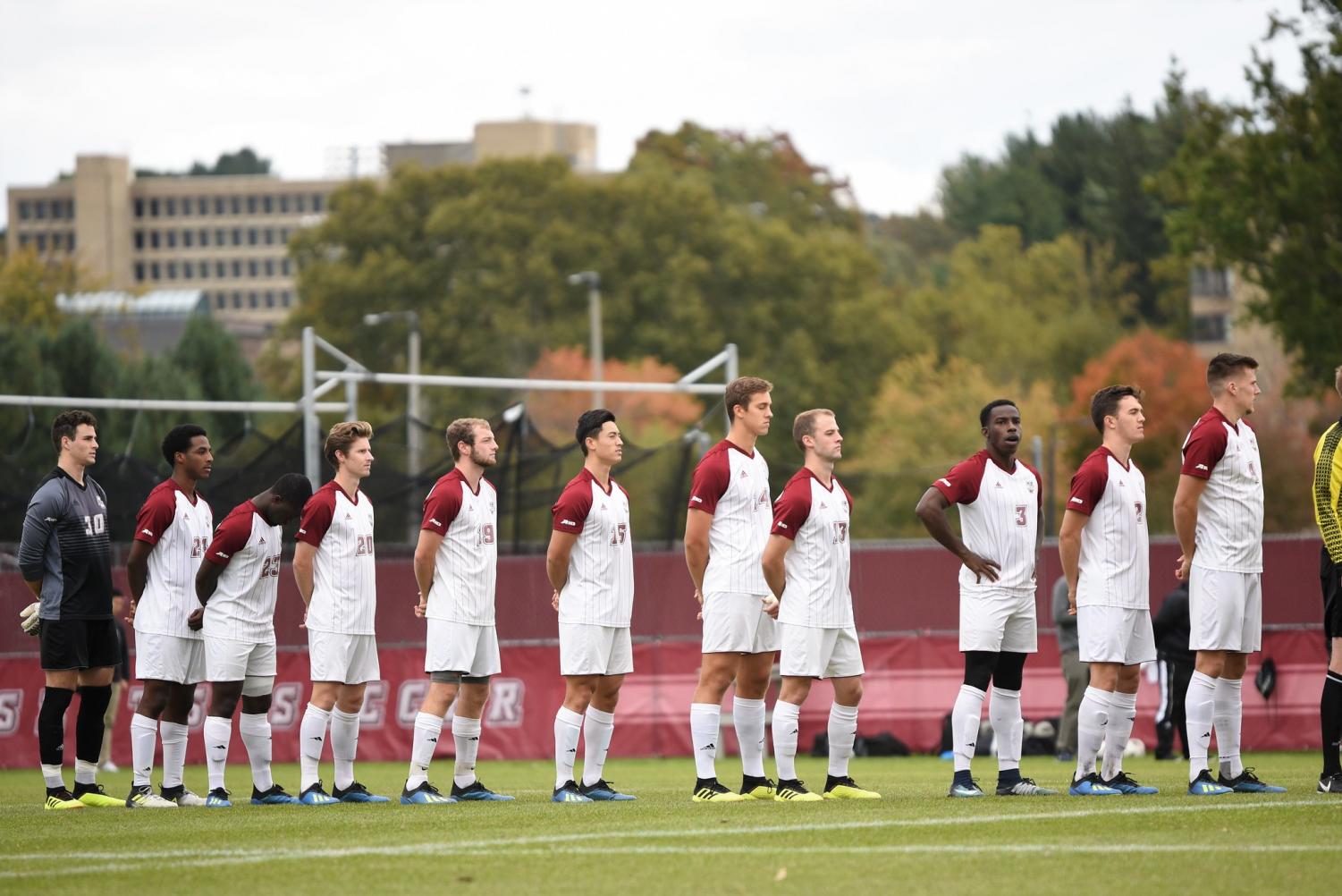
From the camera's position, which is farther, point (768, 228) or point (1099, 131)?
point (1099, 131)

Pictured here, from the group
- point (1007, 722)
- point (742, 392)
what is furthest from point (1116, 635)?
point (742, 392)

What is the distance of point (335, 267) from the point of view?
2594 inches

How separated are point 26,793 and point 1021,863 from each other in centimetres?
989

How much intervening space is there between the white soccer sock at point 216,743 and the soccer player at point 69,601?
764 mm

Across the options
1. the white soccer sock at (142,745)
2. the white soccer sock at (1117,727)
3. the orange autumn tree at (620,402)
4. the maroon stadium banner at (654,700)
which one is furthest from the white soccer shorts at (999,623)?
the orange autumn tree at (620,402)

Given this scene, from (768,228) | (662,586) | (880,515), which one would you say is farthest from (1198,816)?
(768,228)

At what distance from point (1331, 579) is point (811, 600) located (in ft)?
9.77

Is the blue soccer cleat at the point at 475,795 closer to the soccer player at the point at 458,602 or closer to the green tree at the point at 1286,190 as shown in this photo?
the soccer player at the point at 458,602

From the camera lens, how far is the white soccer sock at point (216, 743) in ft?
41.7

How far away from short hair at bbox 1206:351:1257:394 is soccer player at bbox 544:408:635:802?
3.53m

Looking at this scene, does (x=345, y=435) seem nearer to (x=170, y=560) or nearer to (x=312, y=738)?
(x=170, y=560)

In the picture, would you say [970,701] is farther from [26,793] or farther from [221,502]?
[221,502]

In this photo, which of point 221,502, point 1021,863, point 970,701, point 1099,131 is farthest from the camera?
point 1099,131

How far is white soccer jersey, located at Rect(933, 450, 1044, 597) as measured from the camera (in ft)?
38.1
